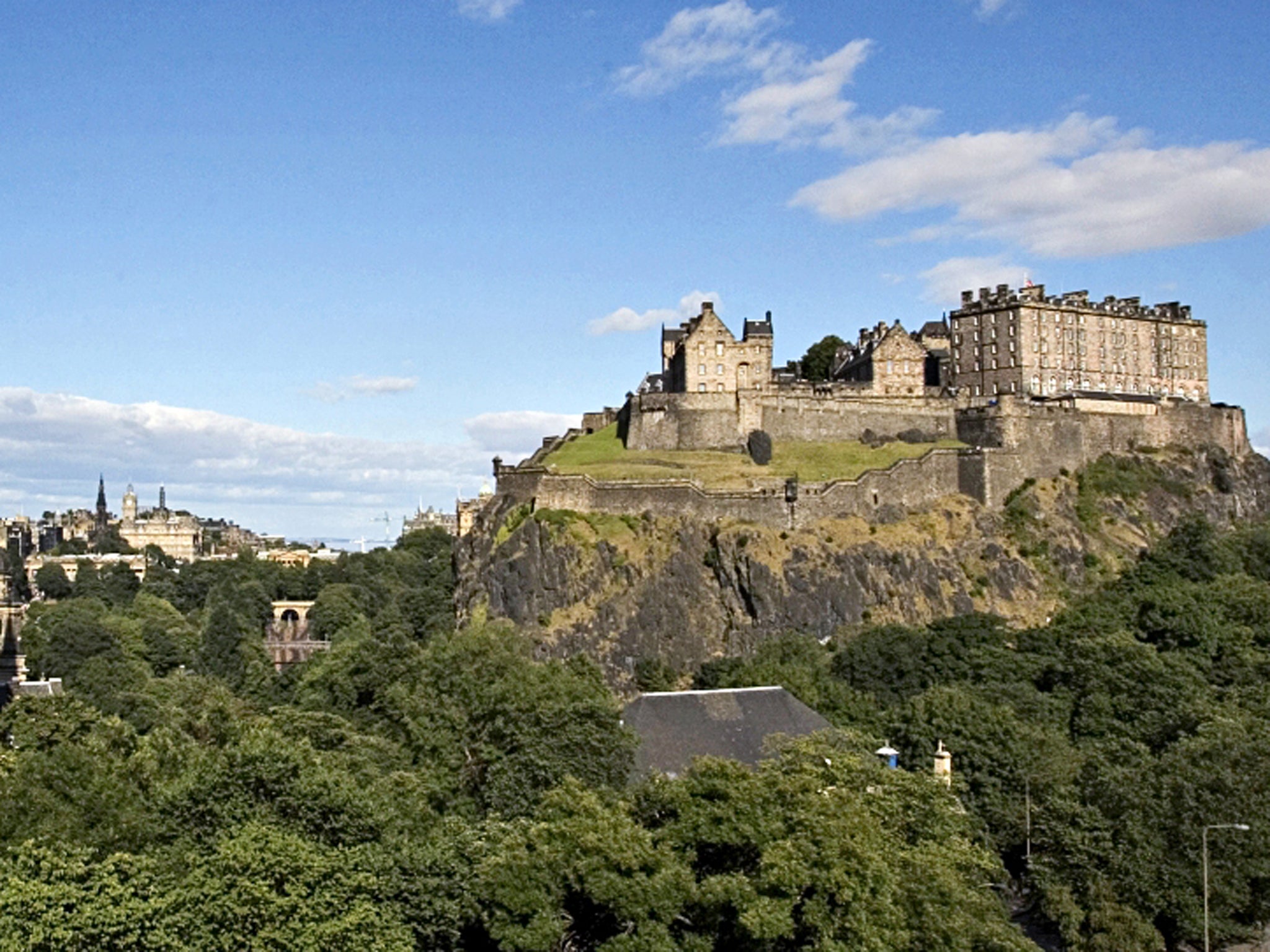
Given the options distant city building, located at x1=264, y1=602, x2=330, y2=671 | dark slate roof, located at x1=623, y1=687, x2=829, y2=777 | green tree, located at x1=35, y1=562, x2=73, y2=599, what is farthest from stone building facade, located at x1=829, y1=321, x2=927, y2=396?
green tree, located at x1=35, y1=562, x2=73, y2=599

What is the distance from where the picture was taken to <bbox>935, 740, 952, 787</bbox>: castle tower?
5603 centimetres

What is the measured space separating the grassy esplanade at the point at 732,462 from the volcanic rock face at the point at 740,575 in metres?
3.59

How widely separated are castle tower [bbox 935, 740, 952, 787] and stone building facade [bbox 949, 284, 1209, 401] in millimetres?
53079

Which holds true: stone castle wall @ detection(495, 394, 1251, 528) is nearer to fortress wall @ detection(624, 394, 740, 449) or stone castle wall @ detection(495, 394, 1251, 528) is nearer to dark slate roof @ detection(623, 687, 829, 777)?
fortress wall @ detection(624, 394, 740, 449)

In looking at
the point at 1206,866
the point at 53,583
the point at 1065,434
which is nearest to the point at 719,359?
the point at 1065,434

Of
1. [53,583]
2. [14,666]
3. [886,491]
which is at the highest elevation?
[886,491]

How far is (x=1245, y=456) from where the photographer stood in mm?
116562

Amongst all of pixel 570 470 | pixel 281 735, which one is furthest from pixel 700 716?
pixel 570 470

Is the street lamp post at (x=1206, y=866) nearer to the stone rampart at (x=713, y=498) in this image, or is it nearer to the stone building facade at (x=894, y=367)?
the stone rampart at (x=713, y=498)

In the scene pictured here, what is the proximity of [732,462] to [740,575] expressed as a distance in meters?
10.3

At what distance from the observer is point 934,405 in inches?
4259

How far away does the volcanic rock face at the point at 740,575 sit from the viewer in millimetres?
88375

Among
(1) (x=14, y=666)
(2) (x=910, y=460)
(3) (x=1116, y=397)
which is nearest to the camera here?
(2) (x=910, y=460)

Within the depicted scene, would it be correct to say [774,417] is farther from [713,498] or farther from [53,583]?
[53,583]
